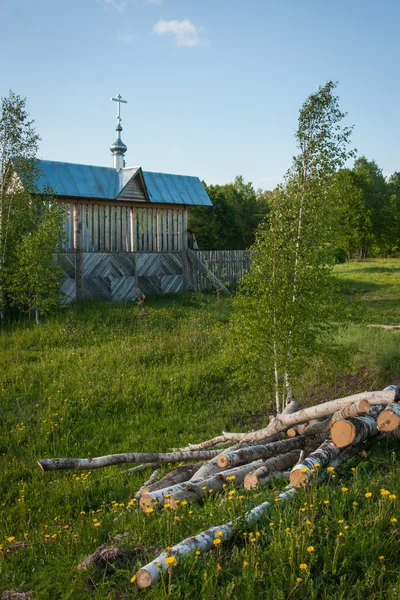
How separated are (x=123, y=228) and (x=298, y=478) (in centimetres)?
1911

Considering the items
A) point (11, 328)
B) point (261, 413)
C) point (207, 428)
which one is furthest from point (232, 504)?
point (11, 328)

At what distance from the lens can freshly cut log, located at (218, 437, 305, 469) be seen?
19.5 feet

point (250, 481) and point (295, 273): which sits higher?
point (295, 273)

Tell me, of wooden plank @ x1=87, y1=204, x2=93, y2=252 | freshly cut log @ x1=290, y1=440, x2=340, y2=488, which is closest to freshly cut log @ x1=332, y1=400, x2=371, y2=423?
freshly cut log @ x1=290, y1=440, x2=340, y2=488

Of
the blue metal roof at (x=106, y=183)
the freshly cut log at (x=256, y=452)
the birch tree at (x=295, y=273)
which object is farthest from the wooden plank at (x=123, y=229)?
the freshly cut log at (x=256, y=452)

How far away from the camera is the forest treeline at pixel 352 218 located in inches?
1823

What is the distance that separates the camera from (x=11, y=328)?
55.8ft

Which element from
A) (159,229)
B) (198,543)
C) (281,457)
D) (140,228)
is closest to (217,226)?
(159,229)

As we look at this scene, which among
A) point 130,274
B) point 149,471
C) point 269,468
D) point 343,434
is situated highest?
point 130,274

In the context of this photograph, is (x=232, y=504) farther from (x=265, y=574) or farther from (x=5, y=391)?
(x=5, y=391)

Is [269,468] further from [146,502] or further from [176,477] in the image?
[146,502]

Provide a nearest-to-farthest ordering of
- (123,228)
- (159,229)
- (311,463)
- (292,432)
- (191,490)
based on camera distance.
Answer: (311,463)
(191,490)
(292,432)
(123,228)
(159,229)

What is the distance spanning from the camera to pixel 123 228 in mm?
23109

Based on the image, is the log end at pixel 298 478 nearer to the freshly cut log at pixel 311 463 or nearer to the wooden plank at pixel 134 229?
the freshly cut log at pixel 311 463
